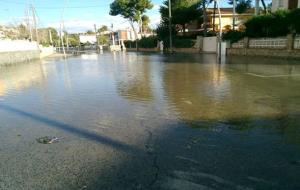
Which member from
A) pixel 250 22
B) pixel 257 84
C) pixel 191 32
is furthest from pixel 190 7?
pixel 257 84

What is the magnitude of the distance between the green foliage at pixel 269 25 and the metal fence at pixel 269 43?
0.56 m

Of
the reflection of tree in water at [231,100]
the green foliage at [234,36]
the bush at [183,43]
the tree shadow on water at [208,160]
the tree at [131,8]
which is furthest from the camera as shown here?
the tree at [131,8]

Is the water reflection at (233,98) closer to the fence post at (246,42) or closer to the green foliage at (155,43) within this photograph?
the fence post at (246,42)

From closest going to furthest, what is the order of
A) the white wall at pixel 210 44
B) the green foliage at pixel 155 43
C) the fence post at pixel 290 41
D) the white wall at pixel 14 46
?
the fence post at pixel 290 41
the white wall at pixel 14 46
the white wall at pixel 210 44
the green foliage at pixel 155 43

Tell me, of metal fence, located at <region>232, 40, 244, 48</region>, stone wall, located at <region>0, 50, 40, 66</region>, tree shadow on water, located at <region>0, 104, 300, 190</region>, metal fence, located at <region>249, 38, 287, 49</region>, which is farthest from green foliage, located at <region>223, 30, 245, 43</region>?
tree shadow on water, located at <region>0, 104, 300, 190</region>

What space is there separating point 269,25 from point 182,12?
26.0 m

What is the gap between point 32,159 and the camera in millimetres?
5551

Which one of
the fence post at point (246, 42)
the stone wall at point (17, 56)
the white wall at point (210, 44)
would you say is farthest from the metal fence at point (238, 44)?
the stone wall at point (17, 56)

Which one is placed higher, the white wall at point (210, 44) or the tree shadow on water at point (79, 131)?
the white wall at point (210, 44)

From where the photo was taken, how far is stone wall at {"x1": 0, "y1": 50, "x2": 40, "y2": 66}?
3503 centimetres

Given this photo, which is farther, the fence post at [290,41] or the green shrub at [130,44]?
the green shrub at [130,44]

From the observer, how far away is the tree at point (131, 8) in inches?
3031

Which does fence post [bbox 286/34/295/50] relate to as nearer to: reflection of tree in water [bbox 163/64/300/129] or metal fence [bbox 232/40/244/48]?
metal fence [bbox 232/40/244/48]

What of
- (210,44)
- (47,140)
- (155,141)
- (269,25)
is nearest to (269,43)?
(269,25)
